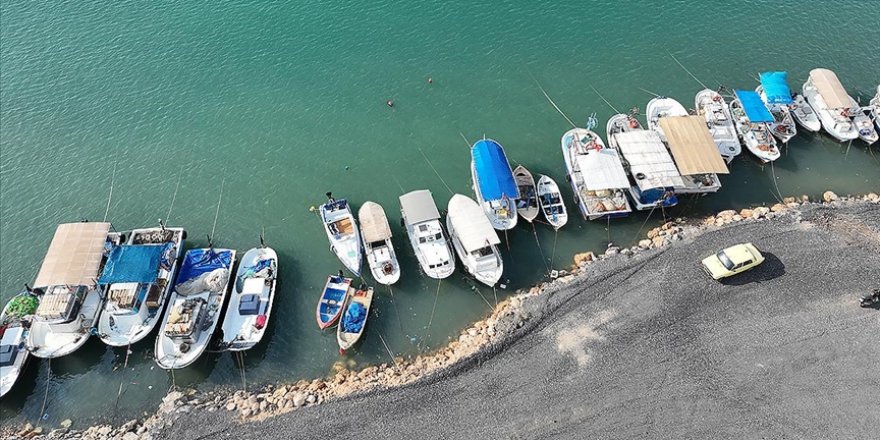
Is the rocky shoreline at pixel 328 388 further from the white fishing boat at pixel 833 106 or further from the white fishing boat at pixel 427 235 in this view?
the white fishing boat at pixel 833 106

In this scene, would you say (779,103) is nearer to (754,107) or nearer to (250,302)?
(754,107)

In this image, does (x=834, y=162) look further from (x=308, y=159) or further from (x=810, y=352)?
(x=308, y=159)

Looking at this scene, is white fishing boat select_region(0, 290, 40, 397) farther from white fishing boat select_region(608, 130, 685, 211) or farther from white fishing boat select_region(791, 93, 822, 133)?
white fishing boat select_region(791, 93, 822, 133)

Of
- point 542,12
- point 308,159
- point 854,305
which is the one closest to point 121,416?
point 308,159

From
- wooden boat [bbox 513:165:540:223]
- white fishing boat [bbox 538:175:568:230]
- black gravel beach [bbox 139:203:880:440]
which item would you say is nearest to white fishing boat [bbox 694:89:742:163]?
black gravel beach [bbox 139:203:880:440]

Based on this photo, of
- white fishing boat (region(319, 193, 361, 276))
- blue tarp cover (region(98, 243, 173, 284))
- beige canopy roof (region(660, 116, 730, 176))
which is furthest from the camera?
beige canopy roof (region(660, 116, 730, 176))
